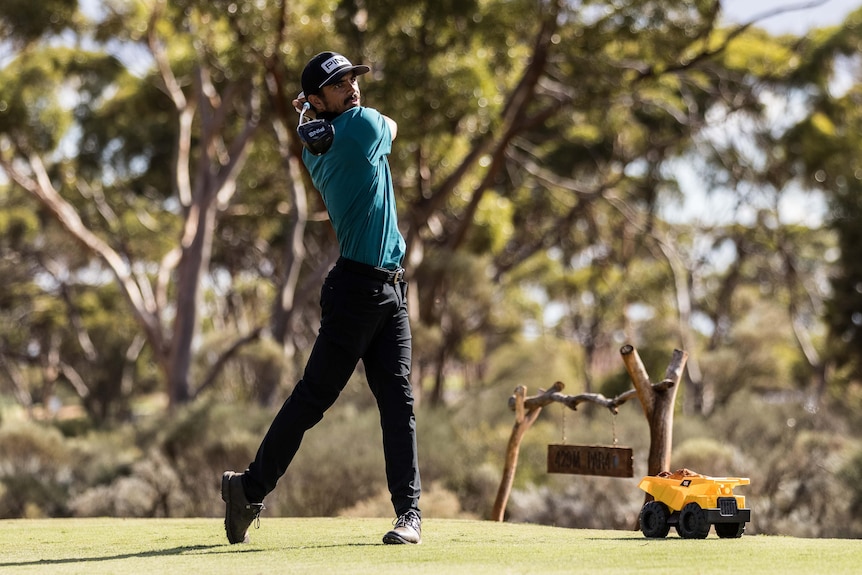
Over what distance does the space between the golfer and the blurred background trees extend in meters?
8.24

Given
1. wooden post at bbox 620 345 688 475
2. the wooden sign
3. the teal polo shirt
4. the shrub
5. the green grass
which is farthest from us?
the shrub

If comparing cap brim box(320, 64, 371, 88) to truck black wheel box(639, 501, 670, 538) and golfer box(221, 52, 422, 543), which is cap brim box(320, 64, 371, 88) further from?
truck black wheel box(639, 501, 670, 538)

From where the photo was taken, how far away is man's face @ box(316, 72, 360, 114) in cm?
555

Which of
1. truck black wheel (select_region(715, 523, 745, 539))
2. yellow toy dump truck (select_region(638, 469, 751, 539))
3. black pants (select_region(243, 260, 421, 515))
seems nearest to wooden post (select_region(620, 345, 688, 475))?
yellow toy dump truck (select_region(638, 469, 751, 539))

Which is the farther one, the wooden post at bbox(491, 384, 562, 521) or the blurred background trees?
the blurred background trees

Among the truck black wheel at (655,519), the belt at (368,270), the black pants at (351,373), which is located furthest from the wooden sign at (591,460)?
the belt at (368,270)

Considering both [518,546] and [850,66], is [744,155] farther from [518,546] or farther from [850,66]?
[518,546]

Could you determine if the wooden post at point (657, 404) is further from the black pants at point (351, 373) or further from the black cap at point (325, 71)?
the black cap at point (325, 71)

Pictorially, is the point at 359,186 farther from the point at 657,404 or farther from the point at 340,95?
the point at 657,404

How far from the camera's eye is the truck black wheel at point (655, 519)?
5688mm

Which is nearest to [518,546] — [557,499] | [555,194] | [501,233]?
[557,499]

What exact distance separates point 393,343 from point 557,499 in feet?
28.2

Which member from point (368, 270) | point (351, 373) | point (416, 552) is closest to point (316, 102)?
point (368, 270)

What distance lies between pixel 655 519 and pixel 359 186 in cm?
200
